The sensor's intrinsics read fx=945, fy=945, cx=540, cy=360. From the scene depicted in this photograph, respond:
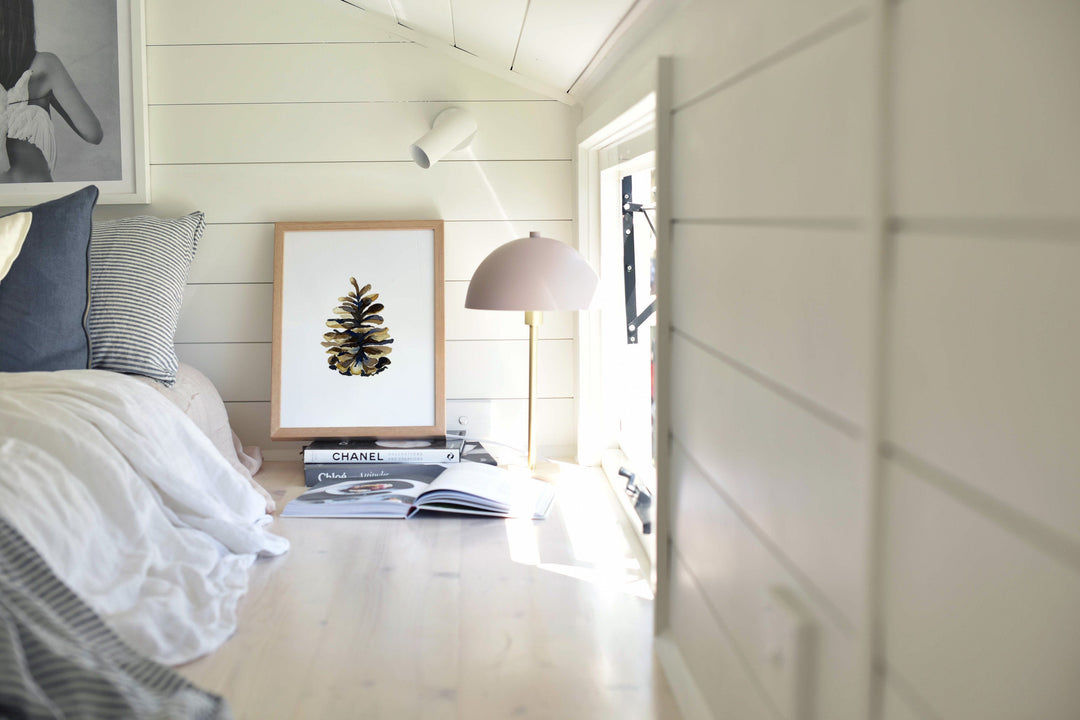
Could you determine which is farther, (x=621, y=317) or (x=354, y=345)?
(x=354, y=345)

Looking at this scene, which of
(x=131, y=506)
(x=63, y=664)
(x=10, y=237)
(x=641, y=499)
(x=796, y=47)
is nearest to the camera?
(x=796, y=47)

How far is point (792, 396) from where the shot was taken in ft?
3.10

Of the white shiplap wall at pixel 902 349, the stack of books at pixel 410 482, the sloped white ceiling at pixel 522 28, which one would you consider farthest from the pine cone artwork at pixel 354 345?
the white shiplap wall at pixel 902 349

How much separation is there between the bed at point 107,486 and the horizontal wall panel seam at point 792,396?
2.44 feet

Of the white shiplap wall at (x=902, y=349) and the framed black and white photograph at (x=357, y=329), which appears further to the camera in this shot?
the framed black and white photograph at (x=357, y=329)

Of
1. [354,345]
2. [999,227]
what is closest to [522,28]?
[354,345]

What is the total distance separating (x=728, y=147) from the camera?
118 cm

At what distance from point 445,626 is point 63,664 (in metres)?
0.79

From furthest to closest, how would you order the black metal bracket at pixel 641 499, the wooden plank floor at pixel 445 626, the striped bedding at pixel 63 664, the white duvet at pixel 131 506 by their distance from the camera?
the black metal bracket at pixel 641 499 → the white duvet at pixel 131 506 → the wooden plank floor at pixel 445 626 → the striped bedding at pixel 63 664

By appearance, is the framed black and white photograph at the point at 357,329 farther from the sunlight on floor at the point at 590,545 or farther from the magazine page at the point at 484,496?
the sunlight on floor at the point at 590,545

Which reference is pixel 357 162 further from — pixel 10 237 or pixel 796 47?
pixel 796 47

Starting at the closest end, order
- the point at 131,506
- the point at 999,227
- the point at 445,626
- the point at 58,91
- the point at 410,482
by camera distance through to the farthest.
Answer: the point at 999,227 < the point at 445,626 < the point at 131,506 < the point at 410,482 < the point at 58,91

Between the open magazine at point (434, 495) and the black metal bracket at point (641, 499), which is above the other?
the black metal bracket at point (641, 499)

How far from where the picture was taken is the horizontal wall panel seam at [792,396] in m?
0.80
